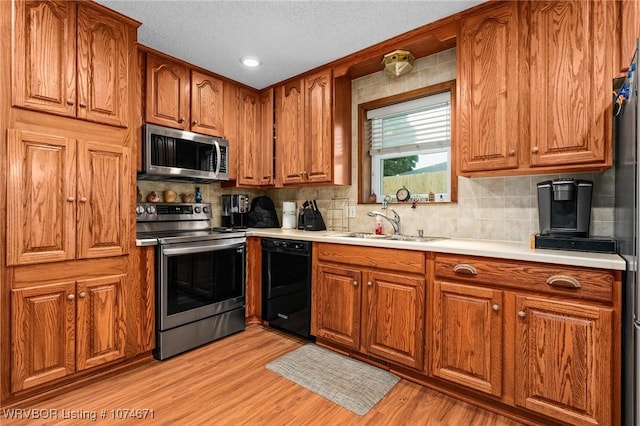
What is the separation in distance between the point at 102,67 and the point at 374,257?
2.27 meters

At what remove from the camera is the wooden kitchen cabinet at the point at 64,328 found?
1.83 m

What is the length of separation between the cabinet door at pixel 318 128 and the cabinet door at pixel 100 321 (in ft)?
5.87

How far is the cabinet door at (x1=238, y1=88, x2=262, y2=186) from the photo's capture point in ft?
11.1

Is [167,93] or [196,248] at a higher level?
[167,93]

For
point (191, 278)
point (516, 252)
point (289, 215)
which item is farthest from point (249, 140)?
point (516, 252)

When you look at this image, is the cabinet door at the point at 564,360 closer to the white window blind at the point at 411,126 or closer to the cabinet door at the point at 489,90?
the cabinet door at the point at 489,90

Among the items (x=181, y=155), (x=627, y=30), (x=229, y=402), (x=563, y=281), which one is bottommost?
(x=229, y=402)

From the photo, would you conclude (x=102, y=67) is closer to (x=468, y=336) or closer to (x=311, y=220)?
(x=311, y=220)

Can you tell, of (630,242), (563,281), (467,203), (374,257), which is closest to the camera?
(630,242)

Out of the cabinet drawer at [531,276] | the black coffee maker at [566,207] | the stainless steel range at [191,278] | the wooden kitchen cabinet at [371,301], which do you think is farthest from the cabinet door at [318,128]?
the black coffee maker at [566,207]

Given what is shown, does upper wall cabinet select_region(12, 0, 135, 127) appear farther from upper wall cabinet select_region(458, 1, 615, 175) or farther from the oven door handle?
upper wall cabinet select_region(458, 1, 615, 175)

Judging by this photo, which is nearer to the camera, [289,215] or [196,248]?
[196,248]

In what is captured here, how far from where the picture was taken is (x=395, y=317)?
7.16ft

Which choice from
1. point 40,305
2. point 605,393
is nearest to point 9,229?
point 40,305
